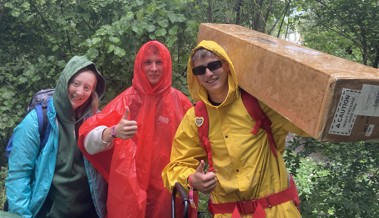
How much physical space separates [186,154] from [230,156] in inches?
11.4

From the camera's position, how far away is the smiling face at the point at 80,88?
2688 mm

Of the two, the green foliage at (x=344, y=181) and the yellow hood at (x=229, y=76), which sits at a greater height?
the yellow hood at (x=229, y=76)

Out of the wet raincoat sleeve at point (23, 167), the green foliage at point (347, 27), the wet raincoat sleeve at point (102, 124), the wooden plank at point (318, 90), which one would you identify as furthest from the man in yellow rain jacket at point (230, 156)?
the green foliage at point (347, 27)

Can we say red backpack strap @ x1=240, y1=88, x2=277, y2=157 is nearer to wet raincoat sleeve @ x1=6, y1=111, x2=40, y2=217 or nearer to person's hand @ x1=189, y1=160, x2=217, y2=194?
person's hand @ x1=189, y1=160, x2=217, y2=194

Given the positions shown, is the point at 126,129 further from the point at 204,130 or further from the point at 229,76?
the point at 229,76

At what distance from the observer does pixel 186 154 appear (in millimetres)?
2322

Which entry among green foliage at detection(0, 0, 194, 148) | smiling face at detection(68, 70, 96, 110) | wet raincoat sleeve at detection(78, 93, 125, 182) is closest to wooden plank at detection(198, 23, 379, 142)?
wet raincoat sleeve at detection(78, 93, 125, 182)

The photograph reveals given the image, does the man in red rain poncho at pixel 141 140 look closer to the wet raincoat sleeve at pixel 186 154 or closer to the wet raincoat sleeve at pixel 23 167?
the wet raincoat sleeve at pixel 23 167

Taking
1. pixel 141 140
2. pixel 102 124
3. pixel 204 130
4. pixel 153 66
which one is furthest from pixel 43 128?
pixel 204 130

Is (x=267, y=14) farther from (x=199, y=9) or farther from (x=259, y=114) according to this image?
(x=259, y=114)

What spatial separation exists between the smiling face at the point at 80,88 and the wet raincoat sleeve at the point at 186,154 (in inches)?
31.6

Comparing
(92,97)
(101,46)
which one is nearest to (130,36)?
(101,46)

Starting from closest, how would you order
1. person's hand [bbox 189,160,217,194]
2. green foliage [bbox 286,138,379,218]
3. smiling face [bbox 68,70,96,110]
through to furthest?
person's hand [bbox 189,160,217,194]
smiling face [bbox 68,70,96,110]
green foliage [bbox 286,138,379,218]

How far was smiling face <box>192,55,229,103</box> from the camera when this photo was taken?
2240mm
